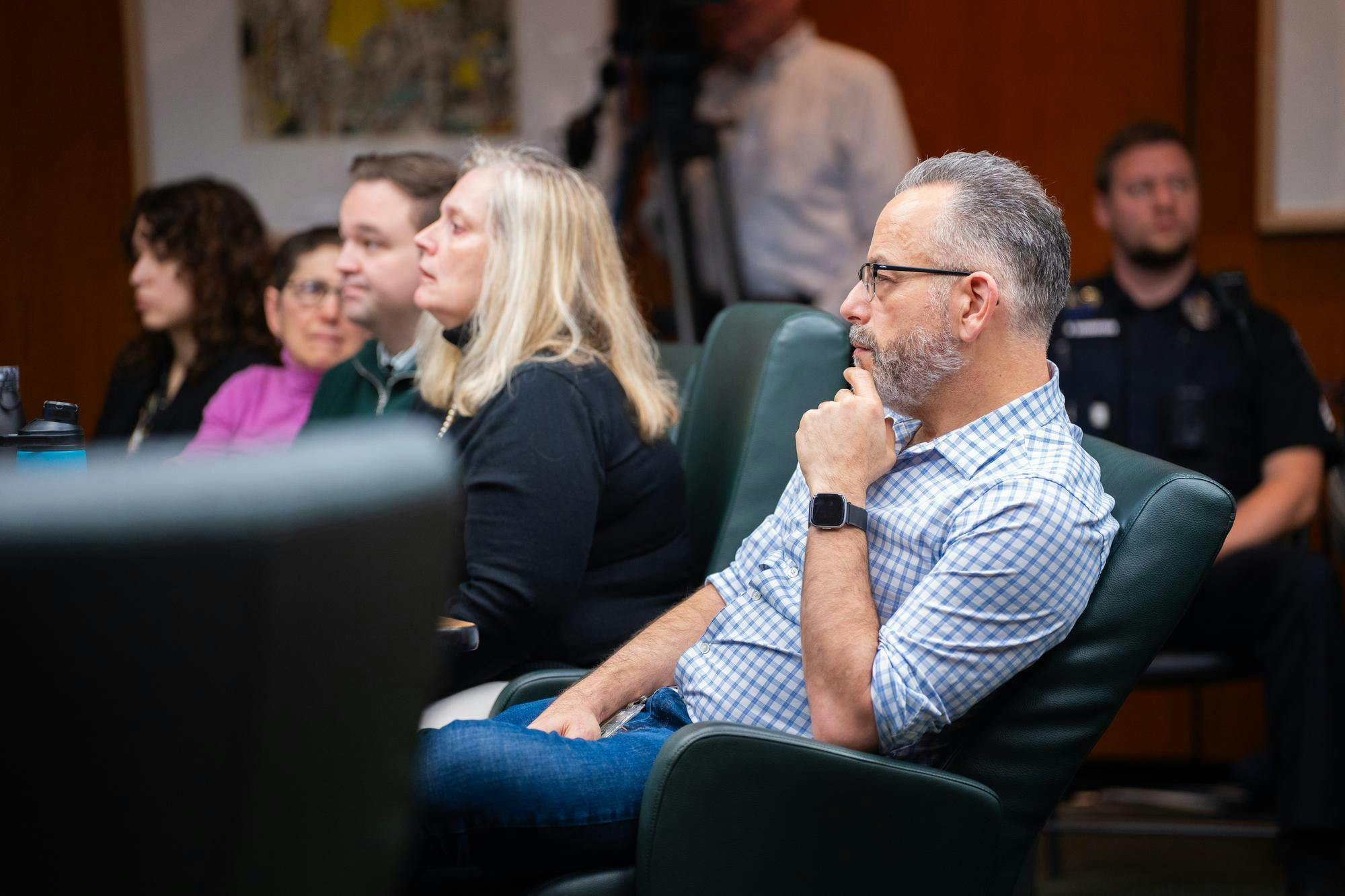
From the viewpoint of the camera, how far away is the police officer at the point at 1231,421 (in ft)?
7.20

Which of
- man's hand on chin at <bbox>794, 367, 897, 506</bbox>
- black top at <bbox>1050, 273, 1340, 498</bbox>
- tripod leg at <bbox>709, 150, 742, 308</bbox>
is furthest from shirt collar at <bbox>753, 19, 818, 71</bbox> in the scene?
man's hand on chin at <bbox>794, 367, 897, 506</bbox>

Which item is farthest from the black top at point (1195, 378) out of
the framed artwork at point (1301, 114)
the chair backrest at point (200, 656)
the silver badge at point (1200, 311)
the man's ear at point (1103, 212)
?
the chair backrest at point (200, 656)

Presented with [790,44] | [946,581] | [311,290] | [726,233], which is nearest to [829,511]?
[946,581]

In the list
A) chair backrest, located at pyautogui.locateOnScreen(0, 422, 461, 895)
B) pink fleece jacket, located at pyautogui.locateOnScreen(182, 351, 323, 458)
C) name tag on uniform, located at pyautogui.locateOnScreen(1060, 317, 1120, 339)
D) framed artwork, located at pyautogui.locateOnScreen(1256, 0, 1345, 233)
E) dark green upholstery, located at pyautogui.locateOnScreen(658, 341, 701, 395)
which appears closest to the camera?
chair backrest, located at pyautogui.locateOnScreen(0, 422, 461, 895)

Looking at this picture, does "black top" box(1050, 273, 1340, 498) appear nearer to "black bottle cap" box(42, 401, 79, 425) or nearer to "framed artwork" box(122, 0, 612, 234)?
"framed artwork" box(122, 0, 612, 234)

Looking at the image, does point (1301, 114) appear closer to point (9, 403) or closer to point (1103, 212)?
point (1103, 212)

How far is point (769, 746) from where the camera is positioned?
45.4 inches

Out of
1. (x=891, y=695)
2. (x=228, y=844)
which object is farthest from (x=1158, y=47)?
(x=228, y=844)

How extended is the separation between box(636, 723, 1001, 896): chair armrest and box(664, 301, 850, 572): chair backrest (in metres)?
0.63

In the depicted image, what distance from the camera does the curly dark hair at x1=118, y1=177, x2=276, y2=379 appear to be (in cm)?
270

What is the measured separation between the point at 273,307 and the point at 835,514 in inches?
68.0

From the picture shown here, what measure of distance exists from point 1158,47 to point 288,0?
2143 mm

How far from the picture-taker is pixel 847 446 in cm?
130

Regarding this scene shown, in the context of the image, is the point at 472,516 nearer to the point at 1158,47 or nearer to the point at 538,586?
the point at 538,586
